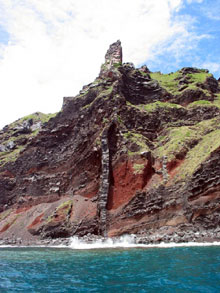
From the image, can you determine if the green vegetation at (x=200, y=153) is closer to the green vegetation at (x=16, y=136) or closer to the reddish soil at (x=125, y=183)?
the reddish soil at (x=125, y=183)

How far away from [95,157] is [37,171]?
79.4 ft

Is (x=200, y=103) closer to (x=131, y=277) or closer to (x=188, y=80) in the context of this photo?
(x=188, y=80)

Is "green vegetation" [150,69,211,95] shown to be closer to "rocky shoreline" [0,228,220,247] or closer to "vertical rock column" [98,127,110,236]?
"vertical rock column" [98,127,110,236]

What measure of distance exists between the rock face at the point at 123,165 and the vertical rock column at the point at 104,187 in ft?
0.58

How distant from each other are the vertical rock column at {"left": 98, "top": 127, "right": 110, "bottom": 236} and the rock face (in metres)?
0.18

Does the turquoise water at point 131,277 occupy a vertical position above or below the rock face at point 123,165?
below

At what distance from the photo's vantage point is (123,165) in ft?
169

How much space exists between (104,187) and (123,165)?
5543mm

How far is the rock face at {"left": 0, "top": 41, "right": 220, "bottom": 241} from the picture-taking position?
41.6 meters

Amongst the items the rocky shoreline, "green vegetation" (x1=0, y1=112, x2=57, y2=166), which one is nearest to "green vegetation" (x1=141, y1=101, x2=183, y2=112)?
the rocky shoreline

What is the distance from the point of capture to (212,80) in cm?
7938

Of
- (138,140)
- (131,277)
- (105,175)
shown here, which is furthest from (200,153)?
(131,277)

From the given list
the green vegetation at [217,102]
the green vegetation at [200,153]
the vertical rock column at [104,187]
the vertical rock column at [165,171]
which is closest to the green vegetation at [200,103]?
the green vegetation at [217,102]

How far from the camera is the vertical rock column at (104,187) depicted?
46.7 meters
